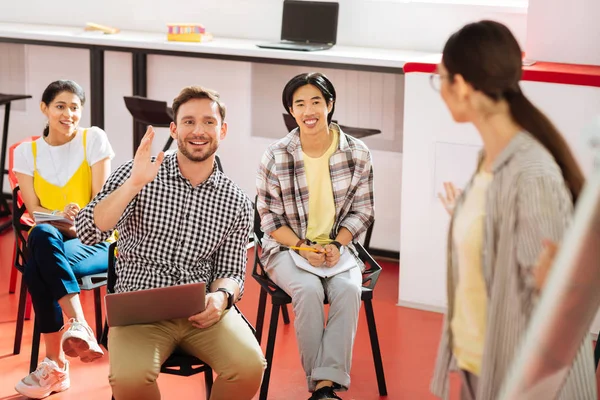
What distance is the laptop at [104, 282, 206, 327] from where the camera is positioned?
249 centimetres

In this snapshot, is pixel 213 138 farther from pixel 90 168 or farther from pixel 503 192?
pixel 503 192

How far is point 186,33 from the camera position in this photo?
4.84 meters

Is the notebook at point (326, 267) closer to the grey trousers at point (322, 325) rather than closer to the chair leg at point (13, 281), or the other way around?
the grey trousers at point (322, 325)

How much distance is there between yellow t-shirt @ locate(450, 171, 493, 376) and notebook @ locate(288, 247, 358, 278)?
1.33 metres

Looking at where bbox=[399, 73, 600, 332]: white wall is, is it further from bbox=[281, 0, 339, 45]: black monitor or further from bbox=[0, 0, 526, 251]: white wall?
bbox=[281, 0, 339, 45]: black monitor

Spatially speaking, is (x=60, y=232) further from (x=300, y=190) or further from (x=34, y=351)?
(x=300, y=190)

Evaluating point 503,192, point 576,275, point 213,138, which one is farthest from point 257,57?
point 576,275

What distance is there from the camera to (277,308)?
302 cm

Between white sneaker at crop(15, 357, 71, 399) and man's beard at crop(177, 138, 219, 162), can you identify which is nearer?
man's beard at crop(177, 138, 219, 162)

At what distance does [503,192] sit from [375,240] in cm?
342

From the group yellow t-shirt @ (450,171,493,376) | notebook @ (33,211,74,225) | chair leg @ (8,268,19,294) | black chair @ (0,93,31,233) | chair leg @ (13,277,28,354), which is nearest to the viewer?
yellow t-shirt @ (450,171,493,376)

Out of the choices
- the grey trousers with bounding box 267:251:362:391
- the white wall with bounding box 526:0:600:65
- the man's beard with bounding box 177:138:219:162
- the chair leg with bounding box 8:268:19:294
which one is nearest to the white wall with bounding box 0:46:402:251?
the white wall with bounding box 526:0:600:65

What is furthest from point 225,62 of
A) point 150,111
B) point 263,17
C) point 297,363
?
point 297,363

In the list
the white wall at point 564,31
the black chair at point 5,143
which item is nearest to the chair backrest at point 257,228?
the white wall at point 564,31
